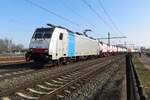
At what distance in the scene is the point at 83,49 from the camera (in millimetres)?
35969

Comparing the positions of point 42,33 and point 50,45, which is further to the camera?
point 42,33

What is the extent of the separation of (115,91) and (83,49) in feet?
78.8

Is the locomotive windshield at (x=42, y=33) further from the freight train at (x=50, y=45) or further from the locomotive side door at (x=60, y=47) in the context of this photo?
the locomotive side door at (x=60, y=47)

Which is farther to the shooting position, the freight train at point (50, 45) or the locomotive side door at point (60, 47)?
the locomotive side door at point (60, 47)

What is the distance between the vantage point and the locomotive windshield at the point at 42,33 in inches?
917

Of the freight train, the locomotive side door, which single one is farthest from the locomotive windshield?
the locomotive side door

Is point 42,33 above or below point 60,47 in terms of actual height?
above

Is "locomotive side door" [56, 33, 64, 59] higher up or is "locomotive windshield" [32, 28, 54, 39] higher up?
"locomotive windshield" [32, 28, 54, 39]

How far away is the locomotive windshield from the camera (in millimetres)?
23281

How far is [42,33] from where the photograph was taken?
77.6 ft

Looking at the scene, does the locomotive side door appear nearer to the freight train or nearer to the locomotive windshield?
the freight train

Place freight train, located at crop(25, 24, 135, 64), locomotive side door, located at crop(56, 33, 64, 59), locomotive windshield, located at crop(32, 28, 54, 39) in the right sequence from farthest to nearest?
locomotive side door, located at crop(56, 33, 64, 59)
locomotive windshield, located at crop(32, 28, 54, 39)
freight train, located at crop(25, 24, 135, 64)

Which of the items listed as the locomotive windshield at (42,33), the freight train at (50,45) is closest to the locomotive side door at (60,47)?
the freight train at (50,45)

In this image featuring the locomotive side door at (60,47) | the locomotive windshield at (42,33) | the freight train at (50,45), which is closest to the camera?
the freight train at (50,45)
